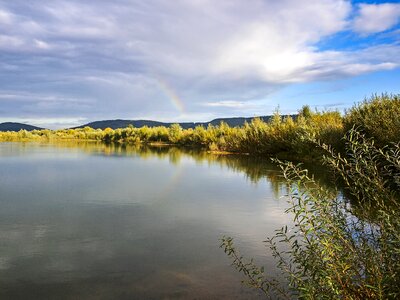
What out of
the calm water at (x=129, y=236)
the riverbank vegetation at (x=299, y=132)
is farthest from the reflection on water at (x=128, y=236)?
the riverbank vegetation at (x=299, y=132)

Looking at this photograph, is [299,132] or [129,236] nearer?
[129,236]

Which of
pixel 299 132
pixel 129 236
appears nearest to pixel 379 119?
pixel 299 132

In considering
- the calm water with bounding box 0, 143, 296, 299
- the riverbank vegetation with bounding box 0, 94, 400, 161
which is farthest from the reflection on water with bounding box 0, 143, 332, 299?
the riverbank vegetation with bounding box 0, 94, 400, 161

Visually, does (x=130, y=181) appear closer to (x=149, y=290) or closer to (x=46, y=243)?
(x=46, y=243)

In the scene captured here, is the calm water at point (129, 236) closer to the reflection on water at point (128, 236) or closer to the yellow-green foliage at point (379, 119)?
the reflection on water at point (128, 236)

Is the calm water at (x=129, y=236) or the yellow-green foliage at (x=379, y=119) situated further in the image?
the yellow-green foliage at (x=379, y=119)

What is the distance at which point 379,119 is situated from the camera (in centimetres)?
1284

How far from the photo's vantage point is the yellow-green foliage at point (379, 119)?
1148 cm

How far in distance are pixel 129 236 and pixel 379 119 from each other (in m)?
10.2

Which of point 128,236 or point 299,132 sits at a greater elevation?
point 299,132

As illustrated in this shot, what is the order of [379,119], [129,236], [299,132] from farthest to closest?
1. [379,119]
2. [299,132]
3. [129,236]

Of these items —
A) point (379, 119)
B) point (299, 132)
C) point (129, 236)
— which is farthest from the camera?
point (379, 119)

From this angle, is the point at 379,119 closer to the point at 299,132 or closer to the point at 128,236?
the point at 299,132

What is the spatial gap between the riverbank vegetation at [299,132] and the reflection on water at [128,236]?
7.38ft
